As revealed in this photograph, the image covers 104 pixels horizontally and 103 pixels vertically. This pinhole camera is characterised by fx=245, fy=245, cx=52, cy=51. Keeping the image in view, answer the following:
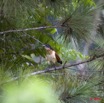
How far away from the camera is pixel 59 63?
1.60 metres

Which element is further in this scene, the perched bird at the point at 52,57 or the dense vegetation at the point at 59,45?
the perched bird at the point at 52,57

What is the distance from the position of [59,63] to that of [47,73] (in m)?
0.46

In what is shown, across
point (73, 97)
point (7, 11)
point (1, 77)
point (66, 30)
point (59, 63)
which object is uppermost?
point (7, 11)

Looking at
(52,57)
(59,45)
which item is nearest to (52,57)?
(52,57)

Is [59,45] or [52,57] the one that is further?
[59,45]

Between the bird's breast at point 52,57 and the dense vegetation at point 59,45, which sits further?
the bird's breast at point 52,57

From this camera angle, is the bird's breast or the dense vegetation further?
the bird's breast

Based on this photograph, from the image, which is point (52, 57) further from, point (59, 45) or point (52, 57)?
point (59, 45)

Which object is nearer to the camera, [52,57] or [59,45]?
[52,57]

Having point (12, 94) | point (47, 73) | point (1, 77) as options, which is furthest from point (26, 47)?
point (12, 94)

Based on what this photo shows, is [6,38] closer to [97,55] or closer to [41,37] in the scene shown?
[41,37]

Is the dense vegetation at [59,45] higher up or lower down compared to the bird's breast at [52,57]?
higher up

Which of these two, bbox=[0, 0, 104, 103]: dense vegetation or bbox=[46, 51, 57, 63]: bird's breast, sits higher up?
bbox=[0, 0, 104, 103]: dense vegetation

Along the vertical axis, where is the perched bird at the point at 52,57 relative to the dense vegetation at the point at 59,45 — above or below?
below
